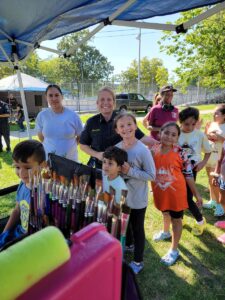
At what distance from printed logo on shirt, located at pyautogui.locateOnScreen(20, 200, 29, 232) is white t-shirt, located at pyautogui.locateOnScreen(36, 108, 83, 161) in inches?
48.3

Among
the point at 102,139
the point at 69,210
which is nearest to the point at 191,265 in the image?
the point at 102,139

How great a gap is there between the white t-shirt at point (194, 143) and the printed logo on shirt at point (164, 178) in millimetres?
674

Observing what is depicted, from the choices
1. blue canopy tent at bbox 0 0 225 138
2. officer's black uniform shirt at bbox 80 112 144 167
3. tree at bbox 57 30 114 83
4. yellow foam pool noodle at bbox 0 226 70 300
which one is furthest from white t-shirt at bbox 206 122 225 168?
tree at bbox 57 30 114 83

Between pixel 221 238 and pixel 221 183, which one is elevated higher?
pixel 221 183

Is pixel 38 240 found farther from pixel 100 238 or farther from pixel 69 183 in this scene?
pixel 69 183

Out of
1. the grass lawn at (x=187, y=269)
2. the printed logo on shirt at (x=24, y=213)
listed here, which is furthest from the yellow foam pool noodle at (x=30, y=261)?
the grass lawn at (x=187, y=269)

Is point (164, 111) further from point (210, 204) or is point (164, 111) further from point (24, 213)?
point (24, 213)

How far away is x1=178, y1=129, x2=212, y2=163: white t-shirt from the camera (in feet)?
9.53

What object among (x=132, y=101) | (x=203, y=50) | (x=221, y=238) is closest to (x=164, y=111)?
(x=221, y=238)

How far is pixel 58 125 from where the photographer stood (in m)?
3.04

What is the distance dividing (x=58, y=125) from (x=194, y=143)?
1.63m

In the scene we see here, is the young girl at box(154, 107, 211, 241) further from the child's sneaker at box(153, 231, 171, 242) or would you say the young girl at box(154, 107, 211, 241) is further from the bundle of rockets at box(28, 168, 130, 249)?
the bundle of rockets at box(28, 168, 130, 249)

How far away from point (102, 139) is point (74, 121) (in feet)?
2.74

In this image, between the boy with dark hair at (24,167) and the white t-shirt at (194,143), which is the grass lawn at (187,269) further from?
the boy with dark hair at (24,167)
